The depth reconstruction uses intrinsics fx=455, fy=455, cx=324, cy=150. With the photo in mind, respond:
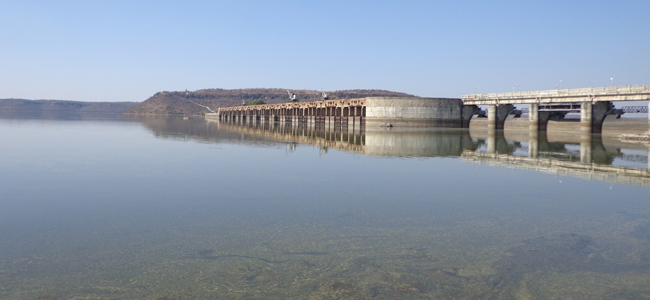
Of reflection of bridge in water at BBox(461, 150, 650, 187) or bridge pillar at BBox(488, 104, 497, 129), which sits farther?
bridge pillar at BBox(488, 104, 497, 129)

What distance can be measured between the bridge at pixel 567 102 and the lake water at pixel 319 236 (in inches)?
1503

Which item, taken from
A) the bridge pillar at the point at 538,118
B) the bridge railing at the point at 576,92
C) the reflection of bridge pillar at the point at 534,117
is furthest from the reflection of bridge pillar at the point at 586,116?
the bridge pillar at the point at 538,118

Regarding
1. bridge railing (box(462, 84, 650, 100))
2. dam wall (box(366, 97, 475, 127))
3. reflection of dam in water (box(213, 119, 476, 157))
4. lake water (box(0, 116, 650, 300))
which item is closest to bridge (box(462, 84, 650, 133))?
bridge railing (box(462, 84, 650, 100))

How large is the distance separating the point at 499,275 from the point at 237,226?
4.96 m

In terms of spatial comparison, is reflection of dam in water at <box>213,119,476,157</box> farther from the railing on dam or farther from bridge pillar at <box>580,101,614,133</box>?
the railing on dam

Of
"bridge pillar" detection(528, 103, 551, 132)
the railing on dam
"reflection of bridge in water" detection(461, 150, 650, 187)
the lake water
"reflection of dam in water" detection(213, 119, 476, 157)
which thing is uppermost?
the railing on dam

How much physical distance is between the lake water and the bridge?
38.2 metres

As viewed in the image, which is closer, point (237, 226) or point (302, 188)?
point (237, 226)

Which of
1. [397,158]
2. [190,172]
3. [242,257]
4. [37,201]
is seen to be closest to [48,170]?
[190,172]

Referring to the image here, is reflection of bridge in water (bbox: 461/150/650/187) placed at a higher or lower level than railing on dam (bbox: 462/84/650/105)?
lower

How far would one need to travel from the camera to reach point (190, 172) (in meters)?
17.0

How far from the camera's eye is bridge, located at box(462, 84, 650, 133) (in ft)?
159

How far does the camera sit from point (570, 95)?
5400cm

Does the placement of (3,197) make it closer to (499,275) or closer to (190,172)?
(190,172)
